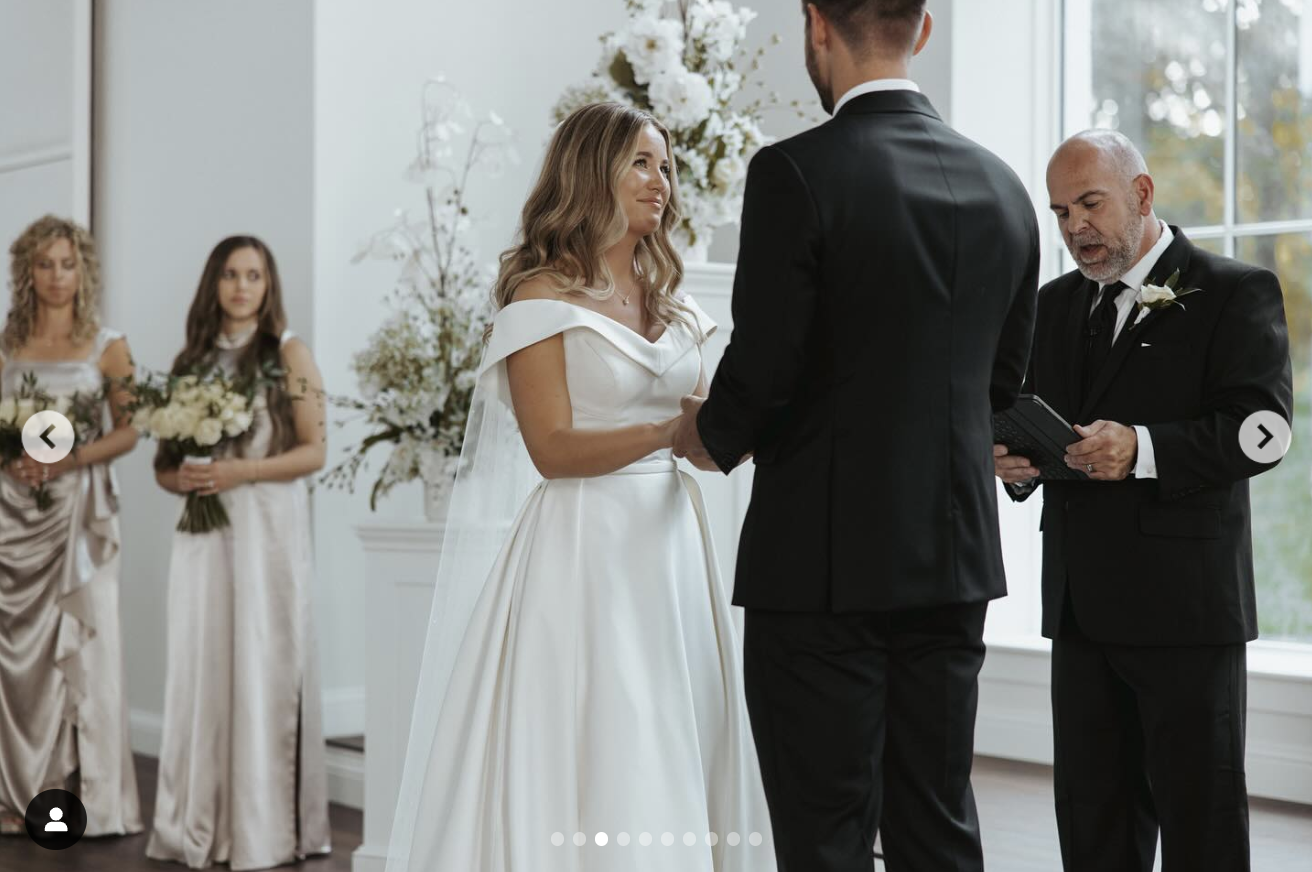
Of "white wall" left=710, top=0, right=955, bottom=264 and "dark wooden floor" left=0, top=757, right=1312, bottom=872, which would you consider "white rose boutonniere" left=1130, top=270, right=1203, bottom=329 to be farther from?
"white wall" left=710, top=0, right=955, bottom=264

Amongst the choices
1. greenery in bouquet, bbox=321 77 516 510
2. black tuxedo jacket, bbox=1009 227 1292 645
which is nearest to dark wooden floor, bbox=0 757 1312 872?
greenery in bouquet, bbox=321 77 516 510

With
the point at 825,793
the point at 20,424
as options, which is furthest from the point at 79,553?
the point at 825,793

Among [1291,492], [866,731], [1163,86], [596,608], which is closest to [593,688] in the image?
[596,608]

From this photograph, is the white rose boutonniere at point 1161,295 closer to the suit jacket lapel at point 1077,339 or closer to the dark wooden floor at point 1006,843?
the suit jacket lapel at point 1077,339

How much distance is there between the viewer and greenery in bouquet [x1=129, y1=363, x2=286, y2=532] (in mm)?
4434

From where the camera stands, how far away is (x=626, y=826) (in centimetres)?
260

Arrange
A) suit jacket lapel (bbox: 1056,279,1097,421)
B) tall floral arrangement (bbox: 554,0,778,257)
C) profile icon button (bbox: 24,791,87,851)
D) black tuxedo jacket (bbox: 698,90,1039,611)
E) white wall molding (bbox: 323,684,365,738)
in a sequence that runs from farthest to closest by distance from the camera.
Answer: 1. white wall molding (bbox: 323,684,365,738)
2. profile icon button (bbox: 24,791,87,851)
3. tall floral arrangement (bbox: 554,0,778,257)
4. suit jacket lapel (bbox: 1056,279,1097,421)
5. black tuxedo jacket (bbox: 698,90,1039,611)

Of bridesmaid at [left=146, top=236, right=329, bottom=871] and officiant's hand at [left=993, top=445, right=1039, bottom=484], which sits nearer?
officiant's hand at [left=993, top=445, right=1039, bottom=484]

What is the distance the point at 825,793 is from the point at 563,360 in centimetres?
97

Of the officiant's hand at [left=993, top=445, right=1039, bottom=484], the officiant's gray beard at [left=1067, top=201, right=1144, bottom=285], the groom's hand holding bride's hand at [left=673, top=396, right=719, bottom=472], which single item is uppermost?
the officiant's gray beard at [left=1067, top=201, right=1144, bottom=285]

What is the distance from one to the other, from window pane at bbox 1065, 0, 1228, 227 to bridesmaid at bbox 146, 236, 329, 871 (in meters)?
3.22

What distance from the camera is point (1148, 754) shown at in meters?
2.71

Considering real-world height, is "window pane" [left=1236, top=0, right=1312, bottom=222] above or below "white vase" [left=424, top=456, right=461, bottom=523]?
above

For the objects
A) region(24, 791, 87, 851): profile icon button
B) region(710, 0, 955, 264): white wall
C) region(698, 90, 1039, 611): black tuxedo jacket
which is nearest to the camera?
region(698, 90, 1039, 611): black tuxedo jacket
